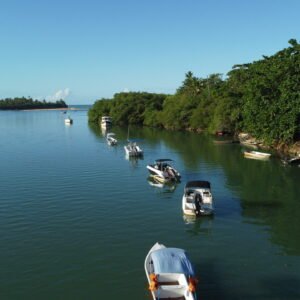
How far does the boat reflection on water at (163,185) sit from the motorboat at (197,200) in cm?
760

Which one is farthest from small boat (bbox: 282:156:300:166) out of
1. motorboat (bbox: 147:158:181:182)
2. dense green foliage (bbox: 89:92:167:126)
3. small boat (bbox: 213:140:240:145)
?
dense green foliage (bbox: 89:92:167:126)

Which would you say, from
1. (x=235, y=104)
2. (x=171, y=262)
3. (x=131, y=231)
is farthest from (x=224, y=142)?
(x=171, y=262)

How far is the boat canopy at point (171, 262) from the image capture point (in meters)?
21.1

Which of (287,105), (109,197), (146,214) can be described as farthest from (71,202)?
(287,105)

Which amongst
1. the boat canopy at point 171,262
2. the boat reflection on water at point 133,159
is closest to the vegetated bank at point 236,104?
the boat reflection on water at point 133,159

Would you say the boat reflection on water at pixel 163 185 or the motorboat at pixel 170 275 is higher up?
the motorboat at pixel 170 275

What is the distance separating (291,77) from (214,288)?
51671 millimetres

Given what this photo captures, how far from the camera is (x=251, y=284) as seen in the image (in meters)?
23.0

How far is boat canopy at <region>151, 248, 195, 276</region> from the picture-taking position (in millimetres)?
21109

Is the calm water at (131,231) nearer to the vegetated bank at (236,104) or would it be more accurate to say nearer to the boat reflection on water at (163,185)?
the boat reflection on water at (163,185)

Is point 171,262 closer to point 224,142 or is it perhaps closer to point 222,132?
point 224,142

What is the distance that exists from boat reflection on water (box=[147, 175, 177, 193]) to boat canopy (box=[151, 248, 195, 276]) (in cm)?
2297

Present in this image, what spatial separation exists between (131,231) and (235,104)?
74.0 metres

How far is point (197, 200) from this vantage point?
35.6 m
